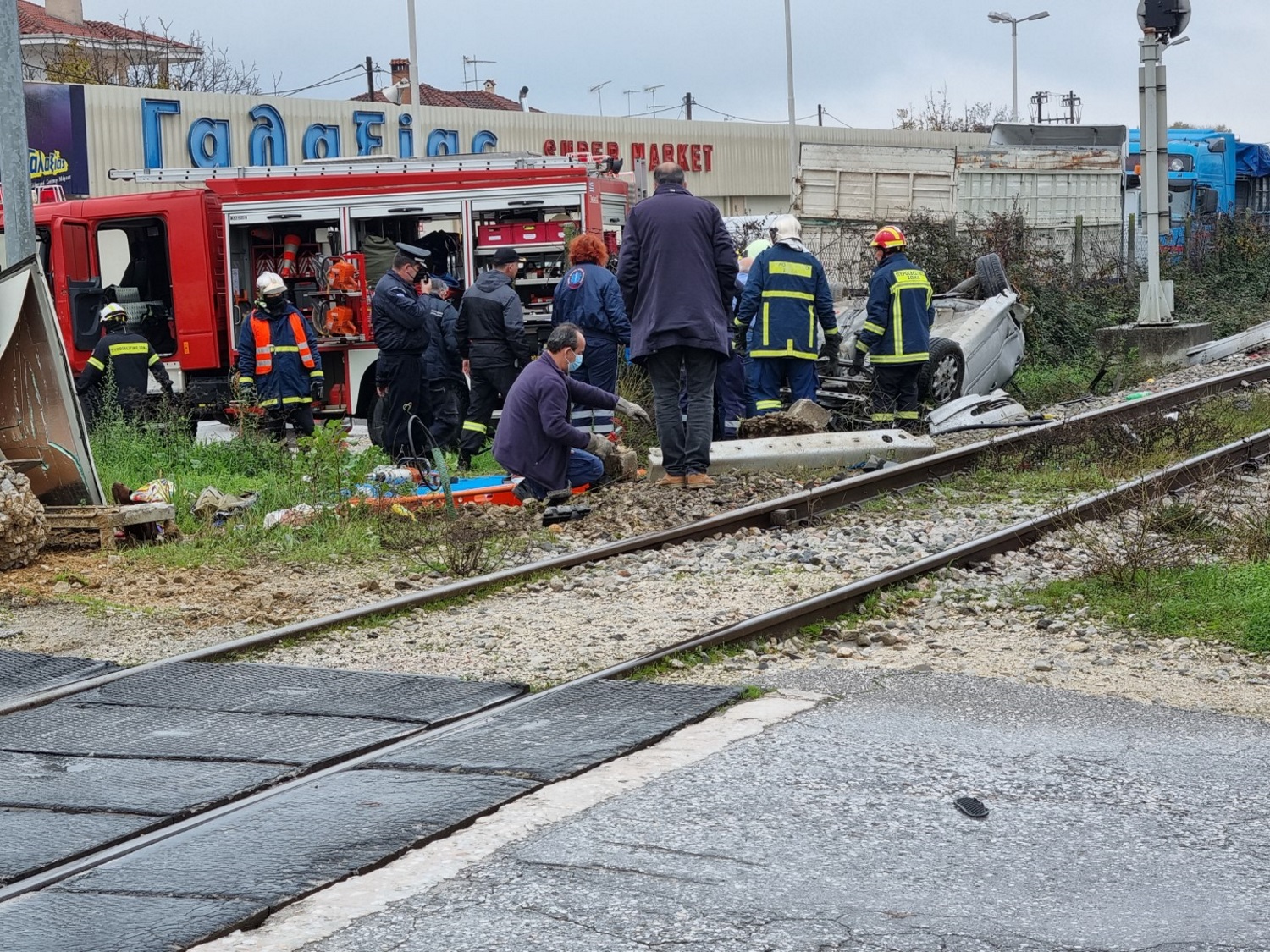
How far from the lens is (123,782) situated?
15.9ft

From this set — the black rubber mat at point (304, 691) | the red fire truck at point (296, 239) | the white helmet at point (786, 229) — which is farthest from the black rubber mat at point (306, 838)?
the red fire truck at point (296, 239)

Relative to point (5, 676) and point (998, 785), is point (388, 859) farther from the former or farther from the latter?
point (5, 676)

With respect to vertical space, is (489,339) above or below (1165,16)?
below

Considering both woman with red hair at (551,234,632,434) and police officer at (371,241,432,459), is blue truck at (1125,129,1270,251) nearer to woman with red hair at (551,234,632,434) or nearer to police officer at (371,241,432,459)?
woman with red hair at (551,234,632,434)

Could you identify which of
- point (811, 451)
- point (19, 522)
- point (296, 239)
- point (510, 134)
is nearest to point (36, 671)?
point (19, 522)

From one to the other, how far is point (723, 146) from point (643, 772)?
140ft

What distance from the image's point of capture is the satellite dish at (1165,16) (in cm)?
1944

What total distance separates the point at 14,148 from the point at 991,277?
30.3 feet

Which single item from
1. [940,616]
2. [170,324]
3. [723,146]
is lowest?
[940,616]

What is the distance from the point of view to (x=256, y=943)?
11.7 feet

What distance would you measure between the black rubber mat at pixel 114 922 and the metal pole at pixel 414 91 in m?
31.6

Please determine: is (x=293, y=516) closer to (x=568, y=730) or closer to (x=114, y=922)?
(x=568, y=730)

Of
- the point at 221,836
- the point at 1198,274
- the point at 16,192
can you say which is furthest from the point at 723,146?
the point at 221,836

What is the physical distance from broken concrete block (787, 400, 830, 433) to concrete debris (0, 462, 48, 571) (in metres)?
5.76
